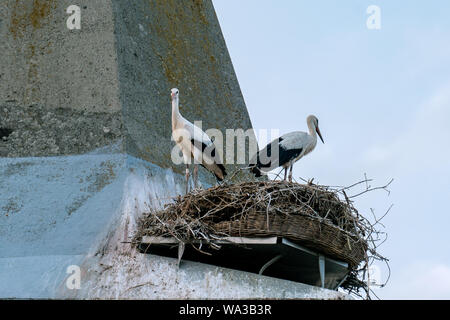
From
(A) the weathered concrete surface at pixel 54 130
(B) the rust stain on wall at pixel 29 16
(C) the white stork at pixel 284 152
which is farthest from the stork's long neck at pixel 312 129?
(B) the rust stain on wall at pixel 29 16

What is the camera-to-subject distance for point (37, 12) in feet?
40.0

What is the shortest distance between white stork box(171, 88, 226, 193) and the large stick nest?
133cm

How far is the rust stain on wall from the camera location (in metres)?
12.2

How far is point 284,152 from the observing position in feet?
37.1

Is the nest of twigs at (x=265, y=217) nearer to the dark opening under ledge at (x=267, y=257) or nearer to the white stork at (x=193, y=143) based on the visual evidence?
the dark opening under ledge at (x=267, y=257)

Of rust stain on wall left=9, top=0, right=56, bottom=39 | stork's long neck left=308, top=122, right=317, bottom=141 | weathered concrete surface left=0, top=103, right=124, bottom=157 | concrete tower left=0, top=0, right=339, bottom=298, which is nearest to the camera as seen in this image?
concrete tower left=0, top=0, right=339, bottom=298

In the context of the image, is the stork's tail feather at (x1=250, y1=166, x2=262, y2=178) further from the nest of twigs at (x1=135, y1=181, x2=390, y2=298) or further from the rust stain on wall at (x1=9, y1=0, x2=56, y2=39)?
the rust stain on wall at (x1=9, y1=0, x2=56, y2=39)

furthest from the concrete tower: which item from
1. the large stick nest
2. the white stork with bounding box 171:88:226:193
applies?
the large stick nest

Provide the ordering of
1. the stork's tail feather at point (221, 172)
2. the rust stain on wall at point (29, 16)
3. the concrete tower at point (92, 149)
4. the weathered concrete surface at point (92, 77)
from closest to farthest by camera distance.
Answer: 1. the concrete tower at point (92, 149)
2. the weathered concrete surface at point (92, 77)
3. the stork's tail feather at point (221, 172)
4. the rust stain on wall at point (29, 16)

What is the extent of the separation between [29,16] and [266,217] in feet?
15.1

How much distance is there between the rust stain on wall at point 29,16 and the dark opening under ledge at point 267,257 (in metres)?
3.61

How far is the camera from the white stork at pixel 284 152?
436 inches

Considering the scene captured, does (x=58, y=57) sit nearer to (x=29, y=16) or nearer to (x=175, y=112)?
(x=29, y=16)
